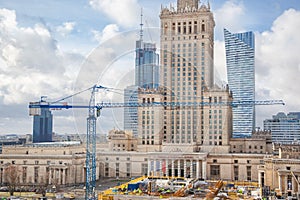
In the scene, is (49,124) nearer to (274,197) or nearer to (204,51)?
(204,51)

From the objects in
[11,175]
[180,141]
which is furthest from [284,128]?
[11,175]

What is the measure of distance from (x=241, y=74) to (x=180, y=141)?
1736 cm

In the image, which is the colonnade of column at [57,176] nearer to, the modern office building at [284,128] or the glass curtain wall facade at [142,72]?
the glass curtain wall facade at [142,72]

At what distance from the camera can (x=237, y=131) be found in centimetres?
3672

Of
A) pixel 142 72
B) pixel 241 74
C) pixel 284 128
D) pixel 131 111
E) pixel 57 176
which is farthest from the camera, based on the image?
pixel 284 128

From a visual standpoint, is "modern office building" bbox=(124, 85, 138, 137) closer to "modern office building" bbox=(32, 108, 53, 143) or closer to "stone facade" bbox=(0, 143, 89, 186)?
"stone facade" bbox=(0, 143, 89, 186)

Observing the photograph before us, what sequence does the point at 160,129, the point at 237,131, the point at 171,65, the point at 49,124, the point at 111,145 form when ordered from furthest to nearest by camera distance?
the point at 49,124 < the point at 237,131 < the point at 111,145 < the point at 171,65 < the point at 160,129

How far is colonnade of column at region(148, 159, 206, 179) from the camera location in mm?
21281

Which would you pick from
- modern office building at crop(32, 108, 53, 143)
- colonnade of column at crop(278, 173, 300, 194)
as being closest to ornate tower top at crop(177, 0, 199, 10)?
colonnade of column at crop(278, 173, 300, 194)

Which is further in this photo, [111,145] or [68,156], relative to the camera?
[111,145]

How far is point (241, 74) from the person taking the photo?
123 ft

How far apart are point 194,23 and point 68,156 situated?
10751 mm

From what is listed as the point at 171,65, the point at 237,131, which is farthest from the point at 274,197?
the point at 237,131

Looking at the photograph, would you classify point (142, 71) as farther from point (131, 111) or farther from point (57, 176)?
point (57, 176)
